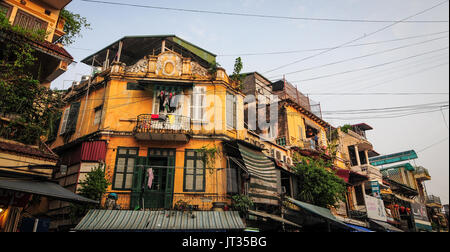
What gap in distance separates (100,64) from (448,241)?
70.3 ft

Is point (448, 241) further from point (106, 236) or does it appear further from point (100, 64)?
point (100, 64)

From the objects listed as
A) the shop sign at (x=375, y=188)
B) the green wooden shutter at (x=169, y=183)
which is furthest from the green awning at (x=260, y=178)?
the shop sign at (x=375, y=188)

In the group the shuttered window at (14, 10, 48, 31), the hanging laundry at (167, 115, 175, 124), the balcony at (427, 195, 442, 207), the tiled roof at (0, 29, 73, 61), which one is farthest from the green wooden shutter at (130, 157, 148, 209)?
the balcony at (427, 195, 442, 207)

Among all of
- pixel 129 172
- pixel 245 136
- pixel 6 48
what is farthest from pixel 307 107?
pixel 6 48

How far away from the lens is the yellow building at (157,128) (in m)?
13.7

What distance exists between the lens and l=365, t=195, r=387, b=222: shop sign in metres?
22.7

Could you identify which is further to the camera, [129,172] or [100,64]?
[100,64]

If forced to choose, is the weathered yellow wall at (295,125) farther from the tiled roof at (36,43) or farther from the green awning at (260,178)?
the tiled roof at (36,43)

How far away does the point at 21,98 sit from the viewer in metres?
11.6

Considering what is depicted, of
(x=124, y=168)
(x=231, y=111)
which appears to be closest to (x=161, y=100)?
(x=231, y=111)

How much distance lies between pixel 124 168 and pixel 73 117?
5906 mm

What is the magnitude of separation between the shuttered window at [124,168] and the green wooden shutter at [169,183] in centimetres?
172

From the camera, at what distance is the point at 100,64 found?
2062 cm

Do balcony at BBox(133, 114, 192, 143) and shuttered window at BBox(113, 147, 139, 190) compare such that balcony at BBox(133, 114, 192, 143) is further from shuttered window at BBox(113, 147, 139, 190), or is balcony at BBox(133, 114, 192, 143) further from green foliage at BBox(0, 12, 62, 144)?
green foliage at BBox(0, 12, 62, 144)
